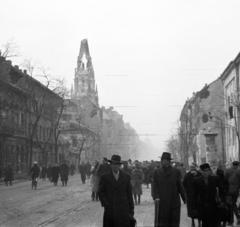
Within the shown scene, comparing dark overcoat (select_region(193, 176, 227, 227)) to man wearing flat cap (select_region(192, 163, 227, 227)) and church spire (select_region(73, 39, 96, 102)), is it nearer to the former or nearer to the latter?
man wearing flat cap (select_region(192, 163, 227, 227))

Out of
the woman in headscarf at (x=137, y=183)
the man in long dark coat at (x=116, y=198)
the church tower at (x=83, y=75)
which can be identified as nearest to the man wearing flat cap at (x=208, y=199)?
the man in long dark coat at (x=116, y=198)

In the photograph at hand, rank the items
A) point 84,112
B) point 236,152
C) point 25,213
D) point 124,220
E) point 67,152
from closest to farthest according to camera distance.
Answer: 1. point 124,220
2. point 25,213
3. point 236,152
4. point 67,152
5. point 84,112

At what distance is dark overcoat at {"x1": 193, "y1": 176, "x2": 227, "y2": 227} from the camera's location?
7.72 meters

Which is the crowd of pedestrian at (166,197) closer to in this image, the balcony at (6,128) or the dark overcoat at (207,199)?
the dark overcoat at (207,199)

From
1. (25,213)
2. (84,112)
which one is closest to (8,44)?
(25,213)

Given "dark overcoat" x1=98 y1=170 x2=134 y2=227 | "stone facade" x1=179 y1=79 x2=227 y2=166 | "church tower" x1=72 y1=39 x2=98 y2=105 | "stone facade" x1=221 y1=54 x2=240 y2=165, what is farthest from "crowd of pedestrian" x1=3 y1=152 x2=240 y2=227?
"church tower" x1=72 y1=39 x2=98 y2=105

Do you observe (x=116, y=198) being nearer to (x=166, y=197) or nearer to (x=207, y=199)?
(x=166, y=197)

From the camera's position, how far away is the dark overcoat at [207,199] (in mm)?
7722

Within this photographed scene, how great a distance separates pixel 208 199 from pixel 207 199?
0.06 ft

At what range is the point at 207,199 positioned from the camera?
7.82 meters

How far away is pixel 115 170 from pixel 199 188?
1.64 m

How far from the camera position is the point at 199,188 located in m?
7.95

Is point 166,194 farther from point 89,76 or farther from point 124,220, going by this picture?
point 89,76

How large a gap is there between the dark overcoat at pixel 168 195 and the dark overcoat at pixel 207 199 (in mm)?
286
